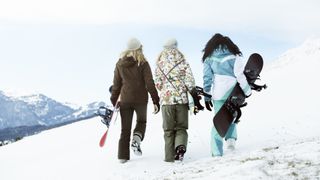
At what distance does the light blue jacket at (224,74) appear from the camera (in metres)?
11.8

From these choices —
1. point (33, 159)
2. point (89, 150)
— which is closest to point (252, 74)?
point (89, 150)

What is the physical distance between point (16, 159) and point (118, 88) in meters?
5.20

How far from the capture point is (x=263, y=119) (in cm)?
1650

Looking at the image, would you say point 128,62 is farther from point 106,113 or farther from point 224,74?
point 224,74

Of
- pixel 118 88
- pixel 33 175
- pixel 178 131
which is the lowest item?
pixel 33 175

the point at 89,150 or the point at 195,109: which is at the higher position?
the point at 195,109

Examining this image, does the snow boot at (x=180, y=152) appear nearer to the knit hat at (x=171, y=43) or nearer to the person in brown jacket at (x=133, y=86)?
the person in brown jacket at (x=133, y=86)

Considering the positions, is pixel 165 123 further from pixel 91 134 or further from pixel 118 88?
pixel 91 134


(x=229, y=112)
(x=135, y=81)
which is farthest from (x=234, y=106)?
(x=135, y=81)

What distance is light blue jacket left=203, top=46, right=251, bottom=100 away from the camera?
38.6 feet

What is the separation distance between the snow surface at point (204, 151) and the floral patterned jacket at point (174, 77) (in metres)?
1.48

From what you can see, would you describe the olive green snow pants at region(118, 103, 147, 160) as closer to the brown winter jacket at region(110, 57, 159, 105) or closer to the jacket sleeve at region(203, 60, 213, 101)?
the brown winter jacket at region(110, 57, 159, 105)

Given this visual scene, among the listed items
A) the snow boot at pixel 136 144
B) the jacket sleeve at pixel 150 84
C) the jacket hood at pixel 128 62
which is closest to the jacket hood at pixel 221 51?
the jacket sleeve at pixel 150 84

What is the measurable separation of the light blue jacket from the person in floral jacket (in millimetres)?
501
